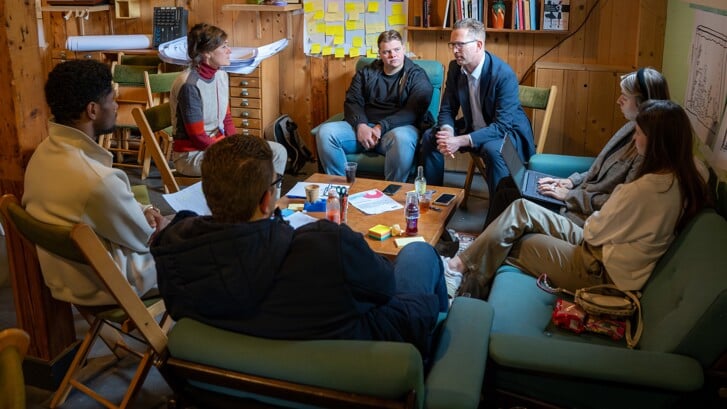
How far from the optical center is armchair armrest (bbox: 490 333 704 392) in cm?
192

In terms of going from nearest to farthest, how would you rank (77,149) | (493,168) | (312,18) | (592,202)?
(77,149)
(592,202)
(493,168)
(312,18)

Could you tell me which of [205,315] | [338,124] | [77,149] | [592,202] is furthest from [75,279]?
[338,124]

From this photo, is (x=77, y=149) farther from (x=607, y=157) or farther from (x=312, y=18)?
(x=312, y=18)

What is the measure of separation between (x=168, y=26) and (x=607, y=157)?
3.81 meters

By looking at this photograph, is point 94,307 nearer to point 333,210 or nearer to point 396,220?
point 333,210

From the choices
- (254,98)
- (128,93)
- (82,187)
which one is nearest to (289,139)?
(254,98)

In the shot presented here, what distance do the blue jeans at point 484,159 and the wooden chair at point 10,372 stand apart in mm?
3188

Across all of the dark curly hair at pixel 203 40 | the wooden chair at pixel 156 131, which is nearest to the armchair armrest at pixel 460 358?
the wooden chair at pixel 156 131

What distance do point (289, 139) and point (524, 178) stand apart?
2.26 metres

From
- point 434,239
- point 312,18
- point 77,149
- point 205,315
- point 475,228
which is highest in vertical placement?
point 312,18

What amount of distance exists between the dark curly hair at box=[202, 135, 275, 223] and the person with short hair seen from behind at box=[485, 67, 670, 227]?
1831 mm

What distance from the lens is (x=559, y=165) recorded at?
4.03 meters

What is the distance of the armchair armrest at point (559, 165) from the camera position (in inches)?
157

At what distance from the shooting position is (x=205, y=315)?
1729 mm
